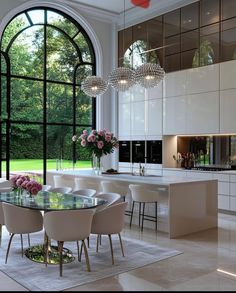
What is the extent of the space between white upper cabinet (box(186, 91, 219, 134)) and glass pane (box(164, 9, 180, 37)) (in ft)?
6.01

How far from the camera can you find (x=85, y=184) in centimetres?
713

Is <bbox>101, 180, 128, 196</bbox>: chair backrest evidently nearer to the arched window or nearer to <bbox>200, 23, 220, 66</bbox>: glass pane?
the arched window

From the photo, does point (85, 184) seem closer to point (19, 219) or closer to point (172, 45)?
point (19, 219)

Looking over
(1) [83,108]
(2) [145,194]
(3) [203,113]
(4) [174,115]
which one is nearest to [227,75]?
Answer: (3) [203,113]

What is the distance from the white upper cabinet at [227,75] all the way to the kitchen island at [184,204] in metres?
2.39

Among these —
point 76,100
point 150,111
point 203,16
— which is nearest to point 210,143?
point 150,111

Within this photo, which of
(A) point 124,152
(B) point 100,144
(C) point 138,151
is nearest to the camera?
(B) point 100,144

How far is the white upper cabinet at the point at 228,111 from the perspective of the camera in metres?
7.36

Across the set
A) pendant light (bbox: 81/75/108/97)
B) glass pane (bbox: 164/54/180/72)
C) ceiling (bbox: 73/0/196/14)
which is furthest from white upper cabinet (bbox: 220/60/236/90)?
pendant light (bbox: 81/75/108/97)

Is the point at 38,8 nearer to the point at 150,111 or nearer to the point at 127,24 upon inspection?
the point at 127,24

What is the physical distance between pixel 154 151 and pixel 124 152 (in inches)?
47.6

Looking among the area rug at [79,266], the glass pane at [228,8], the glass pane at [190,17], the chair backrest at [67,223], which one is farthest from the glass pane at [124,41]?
the chair backrest at [67,223]

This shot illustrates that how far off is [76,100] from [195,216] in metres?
5.25

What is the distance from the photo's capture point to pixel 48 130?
365 inches
